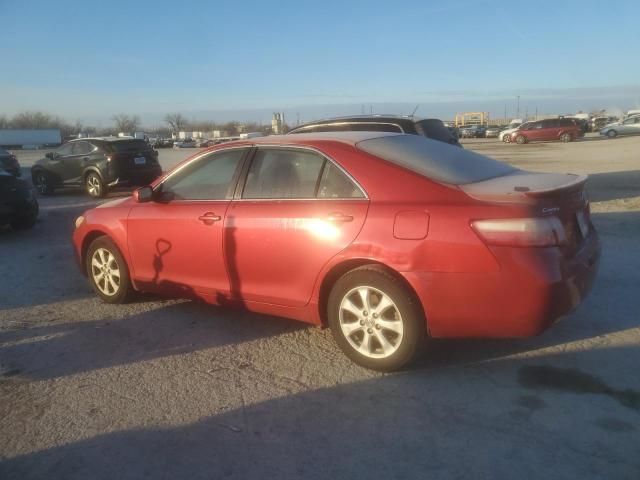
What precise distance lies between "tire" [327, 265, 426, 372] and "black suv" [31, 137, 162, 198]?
448 inches

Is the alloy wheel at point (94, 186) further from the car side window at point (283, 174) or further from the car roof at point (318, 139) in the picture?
the car side window at point (283, 174)

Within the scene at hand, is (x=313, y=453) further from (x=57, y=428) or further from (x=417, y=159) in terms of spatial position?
(x=417, y=159)

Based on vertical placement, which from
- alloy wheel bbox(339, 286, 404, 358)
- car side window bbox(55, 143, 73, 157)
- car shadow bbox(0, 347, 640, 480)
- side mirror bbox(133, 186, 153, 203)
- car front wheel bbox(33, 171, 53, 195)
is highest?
car side window bbox(55, 143, 73, 157)

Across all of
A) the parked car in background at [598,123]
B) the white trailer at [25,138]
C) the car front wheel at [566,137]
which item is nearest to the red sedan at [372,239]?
the car front wheel at [566,137]

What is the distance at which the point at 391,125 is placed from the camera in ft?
30.7

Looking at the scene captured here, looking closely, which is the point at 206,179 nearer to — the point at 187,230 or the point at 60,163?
the point at 187,230

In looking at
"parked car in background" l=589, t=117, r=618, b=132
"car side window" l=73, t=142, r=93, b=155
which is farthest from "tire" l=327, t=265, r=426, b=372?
"parked car in background" l=589, t=117, r=618, b=132

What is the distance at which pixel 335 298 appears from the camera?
3.94m

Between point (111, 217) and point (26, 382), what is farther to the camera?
point (111, 217)

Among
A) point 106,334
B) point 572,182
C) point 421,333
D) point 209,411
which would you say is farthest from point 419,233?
point 106,334

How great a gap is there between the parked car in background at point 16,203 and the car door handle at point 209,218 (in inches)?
235

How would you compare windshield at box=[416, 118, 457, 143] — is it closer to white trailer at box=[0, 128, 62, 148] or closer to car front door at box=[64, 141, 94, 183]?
car front door at box=[64, 141, 94, 183]

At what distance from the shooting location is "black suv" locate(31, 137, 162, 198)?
549 inches

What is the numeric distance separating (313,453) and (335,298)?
4.03ft
